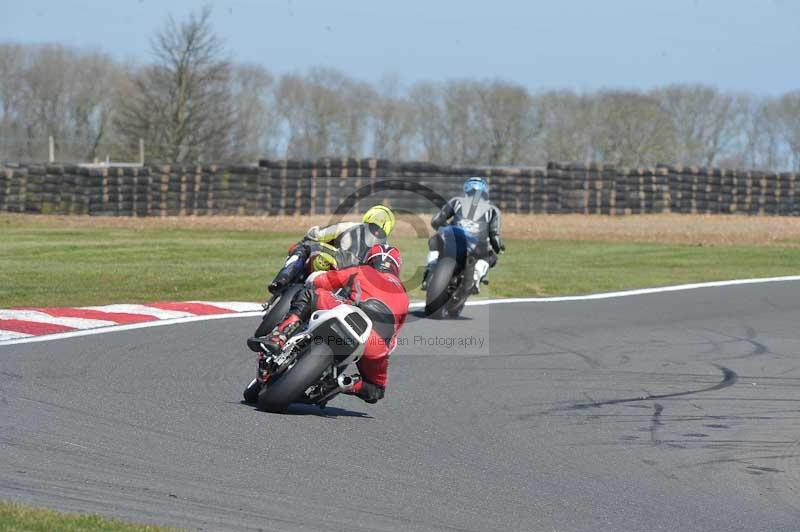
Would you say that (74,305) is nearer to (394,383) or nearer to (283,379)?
(394,383)

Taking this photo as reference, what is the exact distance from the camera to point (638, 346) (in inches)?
466

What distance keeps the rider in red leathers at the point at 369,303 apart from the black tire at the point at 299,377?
0.66 ft

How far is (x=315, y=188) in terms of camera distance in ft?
98.1

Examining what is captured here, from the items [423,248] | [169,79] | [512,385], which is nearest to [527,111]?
[169,79]

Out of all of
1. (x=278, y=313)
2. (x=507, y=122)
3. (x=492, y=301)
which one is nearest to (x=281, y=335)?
(x=278, y=313)

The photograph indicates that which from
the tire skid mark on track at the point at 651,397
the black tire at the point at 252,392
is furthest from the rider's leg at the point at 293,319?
the tire skid mark on track at the point at 651,397

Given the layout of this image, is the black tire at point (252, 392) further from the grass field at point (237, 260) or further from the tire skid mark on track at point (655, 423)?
the grass field at point (237, 260)

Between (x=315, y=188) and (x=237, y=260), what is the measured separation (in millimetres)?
10655

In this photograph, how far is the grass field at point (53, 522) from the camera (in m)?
4.92

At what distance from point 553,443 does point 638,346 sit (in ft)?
14.8

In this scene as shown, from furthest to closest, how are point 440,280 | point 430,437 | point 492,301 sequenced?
point 492,301, point 440,280, point 430,437

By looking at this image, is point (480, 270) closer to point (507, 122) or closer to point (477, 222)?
point (477, 222)

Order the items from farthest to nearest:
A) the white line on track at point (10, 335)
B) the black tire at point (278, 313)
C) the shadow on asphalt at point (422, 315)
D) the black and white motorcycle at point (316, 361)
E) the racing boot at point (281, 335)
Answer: the shadow on asphalt at point (422, 315), the white line on track at point (10, 335), the black tire at point (278, 313), the racing boot at point (281, 335), the black and white motorcycle at point (316, 361)

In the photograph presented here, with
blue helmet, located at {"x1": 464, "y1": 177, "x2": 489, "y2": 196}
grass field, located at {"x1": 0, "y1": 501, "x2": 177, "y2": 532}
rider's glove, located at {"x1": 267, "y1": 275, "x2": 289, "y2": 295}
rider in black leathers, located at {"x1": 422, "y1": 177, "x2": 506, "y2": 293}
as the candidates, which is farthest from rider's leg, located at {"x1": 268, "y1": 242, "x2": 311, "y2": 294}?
blue helmet, located at {"x1": 464, "y1": 177, "x2": 489, "y2": 196}
